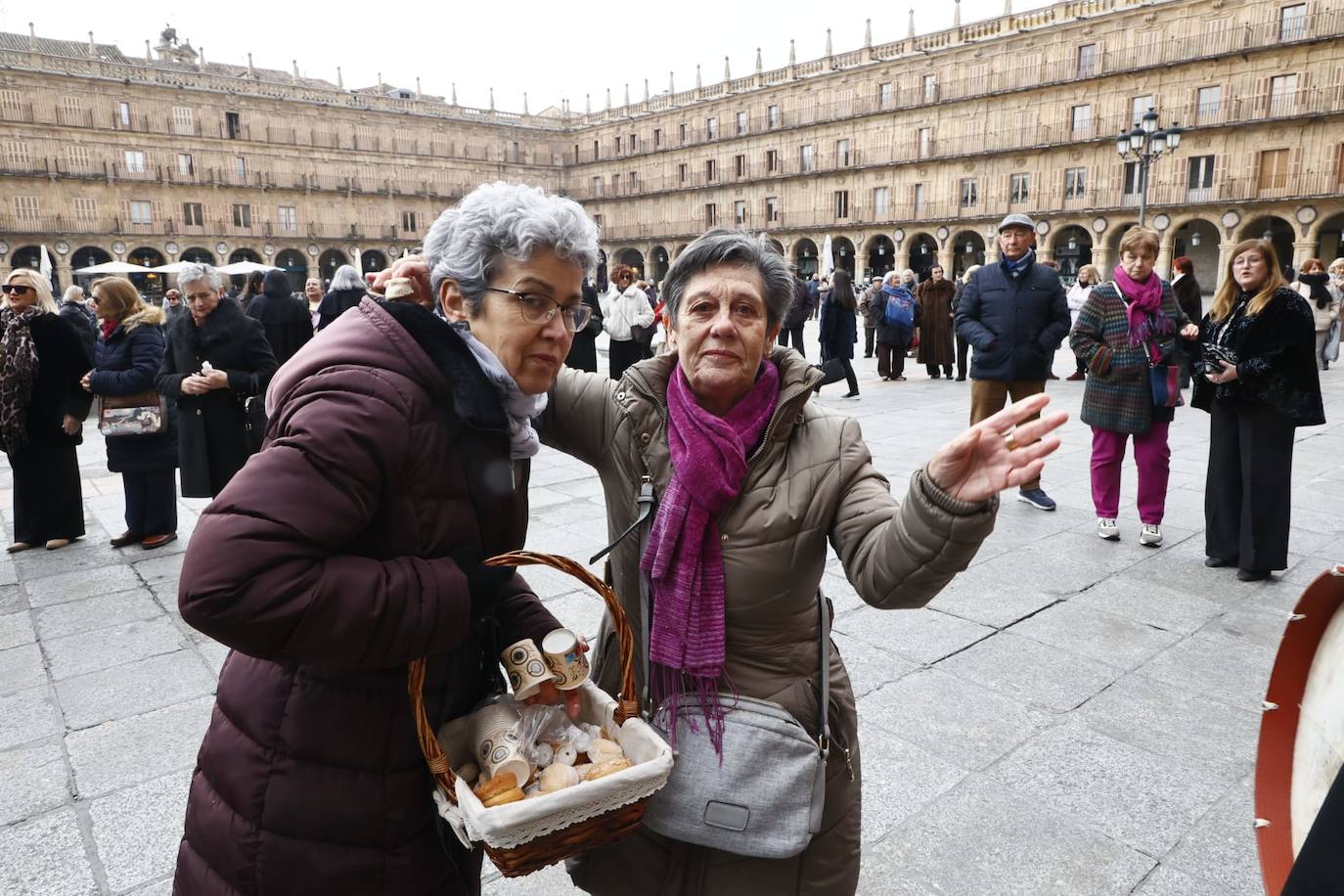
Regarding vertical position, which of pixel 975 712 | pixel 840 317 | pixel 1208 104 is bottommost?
pixel 975 712

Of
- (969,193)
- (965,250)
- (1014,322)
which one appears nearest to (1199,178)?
(969,193)

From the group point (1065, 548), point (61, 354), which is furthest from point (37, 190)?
point (1065, 548)

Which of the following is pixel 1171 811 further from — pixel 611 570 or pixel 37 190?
pixel 37 190

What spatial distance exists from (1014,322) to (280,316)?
19.0 ft

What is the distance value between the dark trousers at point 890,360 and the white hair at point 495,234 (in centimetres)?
1080

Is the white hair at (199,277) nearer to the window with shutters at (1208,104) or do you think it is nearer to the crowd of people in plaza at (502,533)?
the crowd of people in plaza at (502,533)

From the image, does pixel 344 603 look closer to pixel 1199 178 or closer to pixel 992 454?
pixel 992 454

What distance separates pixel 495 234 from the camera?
1.33 m

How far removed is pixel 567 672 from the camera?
140cm

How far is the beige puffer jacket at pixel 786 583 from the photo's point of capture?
4.80 ft

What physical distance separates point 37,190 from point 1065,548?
40.4 m

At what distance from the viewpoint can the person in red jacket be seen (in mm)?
1071

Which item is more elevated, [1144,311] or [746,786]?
[1144,311]

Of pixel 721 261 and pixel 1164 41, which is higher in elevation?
pixel 1164 41
